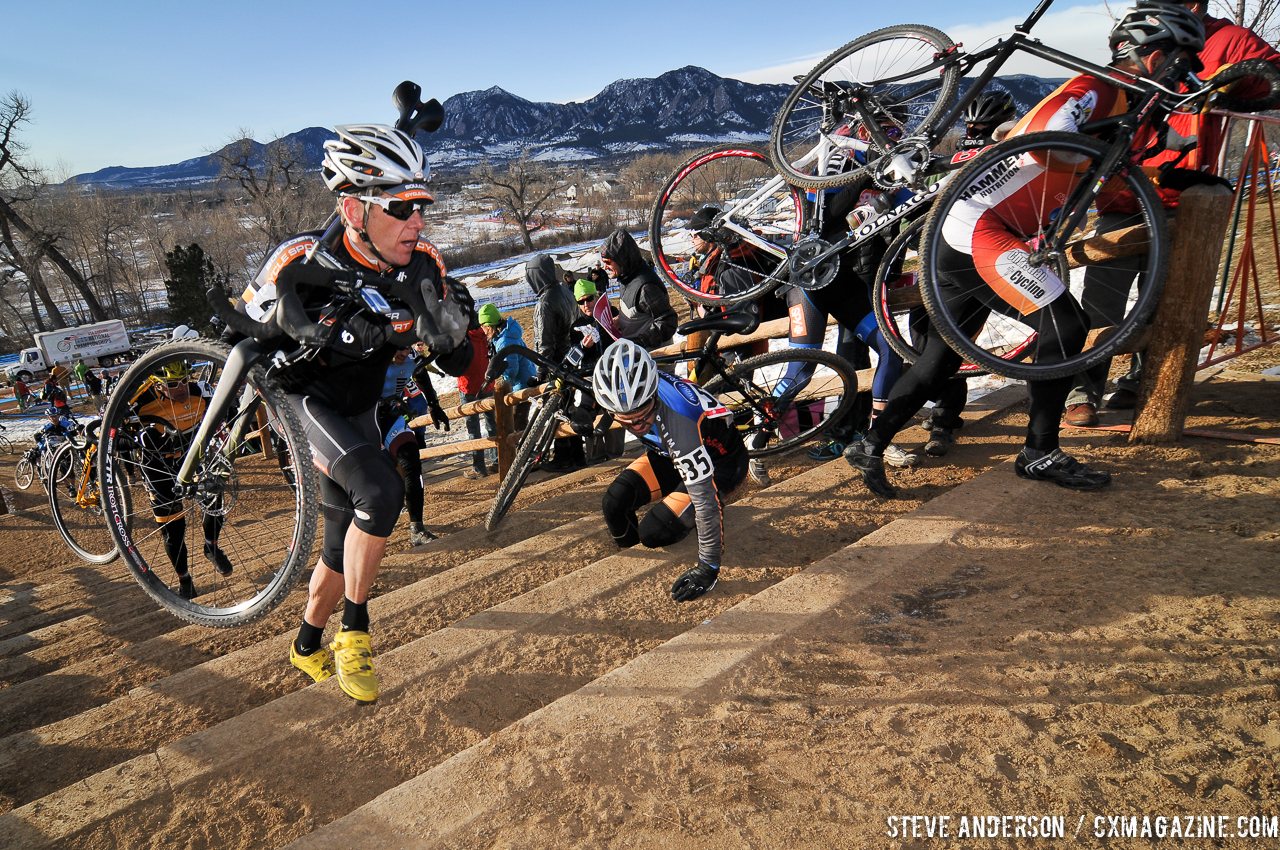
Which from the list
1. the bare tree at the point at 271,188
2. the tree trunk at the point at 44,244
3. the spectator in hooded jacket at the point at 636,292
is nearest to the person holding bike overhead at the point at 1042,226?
the spectator in hooded jacket at the point at 636,292

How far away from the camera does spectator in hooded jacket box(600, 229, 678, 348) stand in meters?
6.21

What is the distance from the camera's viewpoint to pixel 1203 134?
178 inches

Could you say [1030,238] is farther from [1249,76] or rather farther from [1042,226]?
[1249,76]

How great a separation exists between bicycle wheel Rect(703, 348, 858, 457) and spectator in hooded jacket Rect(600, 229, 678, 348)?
0.93m

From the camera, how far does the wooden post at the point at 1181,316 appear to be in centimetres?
402

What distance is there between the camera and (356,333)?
2.93m

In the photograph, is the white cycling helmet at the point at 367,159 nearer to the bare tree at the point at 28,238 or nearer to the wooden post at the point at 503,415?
the wooden post at the point at 503,415

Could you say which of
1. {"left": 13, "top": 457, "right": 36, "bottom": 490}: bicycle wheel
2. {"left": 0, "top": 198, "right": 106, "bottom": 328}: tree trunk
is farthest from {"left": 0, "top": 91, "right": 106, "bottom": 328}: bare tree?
{"left": 13, "top": 457, "right": 36, "bottom": 490}: bicycle wheel

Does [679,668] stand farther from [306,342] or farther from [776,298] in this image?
[776,298]

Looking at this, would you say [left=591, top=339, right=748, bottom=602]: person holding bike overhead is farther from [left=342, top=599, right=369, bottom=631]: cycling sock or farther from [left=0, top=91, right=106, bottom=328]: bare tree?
[left=0, top=91, right=106, bottom=328]: bare tree

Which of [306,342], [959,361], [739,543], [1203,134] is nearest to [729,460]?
[739,543]

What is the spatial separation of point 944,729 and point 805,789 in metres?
0.58

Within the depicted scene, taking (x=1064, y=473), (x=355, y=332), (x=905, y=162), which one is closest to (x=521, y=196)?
(x=905, y=162)

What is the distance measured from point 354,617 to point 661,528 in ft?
6.34
